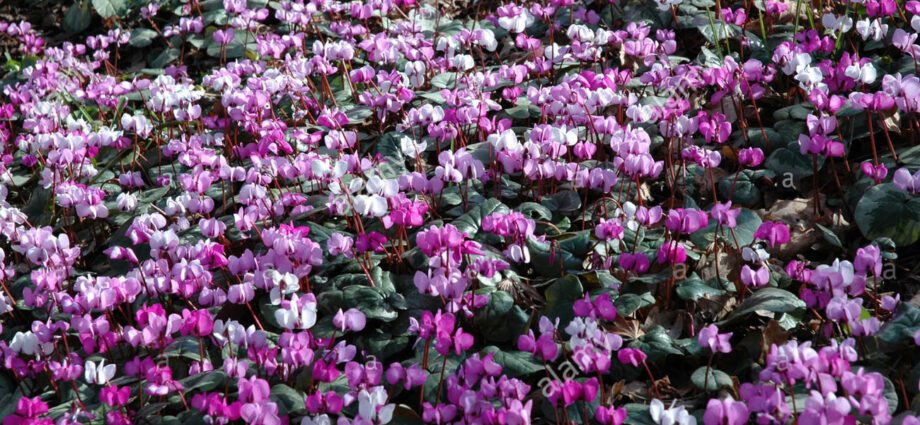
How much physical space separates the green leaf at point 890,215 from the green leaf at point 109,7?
392 cm

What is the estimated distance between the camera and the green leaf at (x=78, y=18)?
502 cm

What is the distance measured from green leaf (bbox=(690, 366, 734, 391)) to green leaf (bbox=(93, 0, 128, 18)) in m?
3.96

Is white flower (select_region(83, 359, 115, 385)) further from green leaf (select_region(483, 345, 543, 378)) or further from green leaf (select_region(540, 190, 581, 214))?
green leaf (select_region(540, 190, 581, 214))

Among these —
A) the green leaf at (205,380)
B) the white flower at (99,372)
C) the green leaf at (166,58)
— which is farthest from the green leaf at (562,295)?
the green leaf at (166,58)

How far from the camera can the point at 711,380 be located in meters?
1.87

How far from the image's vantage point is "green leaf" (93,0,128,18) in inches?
189

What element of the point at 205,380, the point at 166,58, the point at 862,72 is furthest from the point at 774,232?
the point at 166,58

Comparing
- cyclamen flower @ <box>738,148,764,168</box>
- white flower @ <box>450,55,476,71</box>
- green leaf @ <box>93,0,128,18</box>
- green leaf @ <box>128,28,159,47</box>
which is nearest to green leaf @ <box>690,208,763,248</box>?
cyclamen flower @ <box>738,148,764,168</box>

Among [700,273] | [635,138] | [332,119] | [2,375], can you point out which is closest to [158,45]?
[332,119]

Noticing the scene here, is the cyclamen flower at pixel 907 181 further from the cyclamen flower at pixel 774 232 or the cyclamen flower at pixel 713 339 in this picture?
the cyclamen flower at pixel 713 339

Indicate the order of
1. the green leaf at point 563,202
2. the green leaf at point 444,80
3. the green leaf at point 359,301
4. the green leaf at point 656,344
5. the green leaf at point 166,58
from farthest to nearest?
the green leaf at point 166,58 < the green leaf at point 444,80 < the green leaf at point 563,202 < the green leaf at point 359,301 < the green leaf at point 656,344

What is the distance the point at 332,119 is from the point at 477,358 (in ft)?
4.21

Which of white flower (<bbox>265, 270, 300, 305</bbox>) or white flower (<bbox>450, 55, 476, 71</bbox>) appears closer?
white flower (<bbox>265, 270, 300, 305</bbox>)

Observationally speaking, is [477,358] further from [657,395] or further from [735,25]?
[735,25]
